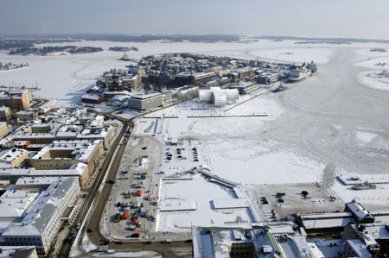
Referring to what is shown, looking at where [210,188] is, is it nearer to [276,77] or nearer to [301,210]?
[301,210]

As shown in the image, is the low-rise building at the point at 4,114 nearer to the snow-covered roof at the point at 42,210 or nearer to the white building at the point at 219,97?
the snow-covered roof at the point at 42,210

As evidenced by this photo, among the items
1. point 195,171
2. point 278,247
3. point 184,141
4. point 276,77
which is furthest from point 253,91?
point 278,247

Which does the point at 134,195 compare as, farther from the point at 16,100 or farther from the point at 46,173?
the point at 16,100

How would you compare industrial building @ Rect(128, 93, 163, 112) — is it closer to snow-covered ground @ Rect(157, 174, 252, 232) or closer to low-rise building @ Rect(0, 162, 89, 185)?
low-rise building @ Rect(0, 162, 89, 185)

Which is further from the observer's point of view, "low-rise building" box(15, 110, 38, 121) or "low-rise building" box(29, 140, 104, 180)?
"low-rise building" box(15, 110, 38, 121)

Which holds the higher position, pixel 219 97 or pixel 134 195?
pixel 219 97

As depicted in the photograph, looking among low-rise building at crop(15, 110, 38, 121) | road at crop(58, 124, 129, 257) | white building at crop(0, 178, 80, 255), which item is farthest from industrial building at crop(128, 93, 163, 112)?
white building at crop(0, 178, 80, 255)

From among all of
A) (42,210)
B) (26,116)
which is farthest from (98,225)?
(26,116)
